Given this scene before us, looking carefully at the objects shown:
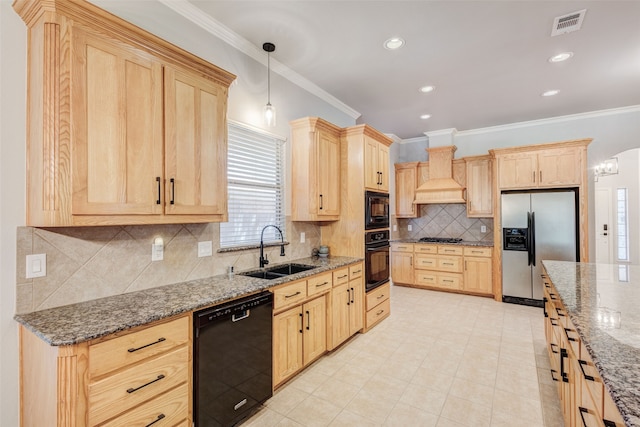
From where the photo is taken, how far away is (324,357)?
9.89 feet

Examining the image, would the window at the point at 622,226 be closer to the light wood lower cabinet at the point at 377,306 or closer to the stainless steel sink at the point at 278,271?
the light wood lower cabinet at the point at 377,306

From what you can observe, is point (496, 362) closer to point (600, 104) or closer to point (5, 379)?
point (5, 379)

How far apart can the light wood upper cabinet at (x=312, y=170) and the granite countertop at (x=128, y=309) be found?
109cm

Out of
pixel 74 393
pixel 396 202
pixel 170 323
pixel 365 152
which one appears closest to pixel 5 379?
pixel 74 393

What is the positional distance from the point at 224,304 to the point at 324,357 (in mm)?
1548

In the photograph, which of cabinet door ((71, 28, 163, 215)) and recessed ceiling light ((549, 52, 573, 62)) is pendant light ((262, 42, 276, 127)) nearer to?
cabinet door ((71, 28, 163, 215))

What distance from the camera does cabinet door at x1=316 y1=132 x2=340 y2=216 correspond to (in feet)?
11.1

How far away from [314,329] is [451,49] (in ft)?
10.0

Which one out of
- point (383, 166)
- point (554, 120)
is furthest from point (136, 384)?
point (554, 120)

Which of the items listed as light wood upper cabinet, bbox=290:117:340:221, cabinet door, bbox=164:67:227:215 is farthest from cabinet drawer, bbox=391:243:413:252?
cabinet door, bbox=164:67:227:215

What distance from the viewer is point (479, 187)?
5344 millimetres

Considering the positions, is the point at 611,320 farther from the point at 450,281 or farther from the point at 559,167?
the point at 450,281

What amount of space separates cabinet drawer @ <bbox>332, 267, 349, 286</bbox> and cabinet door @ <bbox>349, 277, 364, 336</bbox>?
14 cm

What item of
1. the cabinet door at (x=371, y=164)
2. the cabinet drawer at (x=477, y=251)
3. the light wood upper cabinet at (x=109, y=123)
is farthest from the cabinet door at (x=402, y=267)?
the light wood upper cabinet at (x=109, y=123)
